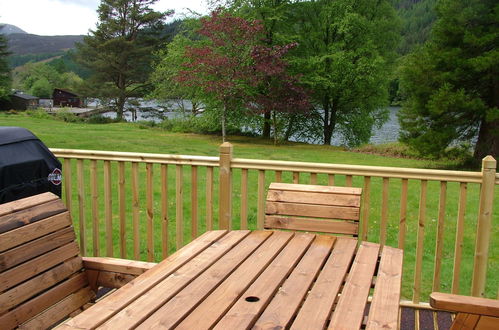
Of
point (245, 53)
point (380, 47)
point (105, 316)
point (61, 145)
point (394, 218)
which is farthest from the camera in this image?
point (380, 47)

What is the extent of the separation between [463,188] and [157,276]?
7.49ft

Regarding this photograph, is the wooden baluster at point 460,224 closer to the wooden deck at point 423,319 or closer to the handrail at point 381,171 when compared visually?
the handrail at point 381,171

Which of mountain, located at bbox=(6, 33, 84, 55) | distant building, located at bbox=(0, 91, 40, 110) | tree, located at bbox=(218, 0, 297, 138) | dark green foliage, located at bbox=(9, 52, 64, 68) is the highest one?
mountain, located at bbox=(6, 33, 84, 55)

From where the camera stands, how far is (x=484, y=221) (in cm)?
320

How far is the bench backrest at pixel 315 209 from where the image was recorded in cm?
279

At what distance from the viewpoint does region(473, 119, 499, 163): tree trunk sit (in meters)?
13.6

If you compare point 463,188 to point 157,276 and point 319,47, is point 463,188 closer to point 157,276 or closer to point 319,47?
point 157,276

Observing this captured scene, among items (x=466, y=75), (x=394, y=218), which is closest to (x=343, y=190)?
(x=394, y=218)

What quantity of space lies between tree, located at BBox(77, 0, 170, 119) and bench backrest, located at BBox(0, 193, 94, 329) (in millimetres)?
35198

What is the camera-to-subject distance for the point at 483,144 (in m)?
13.8

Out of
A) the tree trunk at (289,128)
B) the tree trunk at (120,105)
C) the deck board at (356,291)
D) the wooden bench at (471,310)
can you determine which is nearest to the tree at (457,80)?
the tree trunk at (289,128)

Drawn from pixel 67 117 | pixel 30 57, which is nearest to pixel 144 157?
pixel 67 117

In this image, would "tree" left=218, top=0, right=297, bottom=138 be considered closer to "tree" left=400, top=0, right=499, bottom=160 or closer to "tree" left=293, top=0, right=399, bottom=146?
"tree" left=293, top=0, right=399, bottom=146

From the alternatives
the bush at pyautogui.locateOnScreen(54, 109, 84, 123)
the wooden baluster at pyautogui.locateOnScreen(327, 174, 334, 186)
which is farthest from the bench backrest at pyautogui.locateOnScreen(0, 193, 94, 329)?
the bush at pyautogui.locateOnScreen(54, 109, 84, 123)
